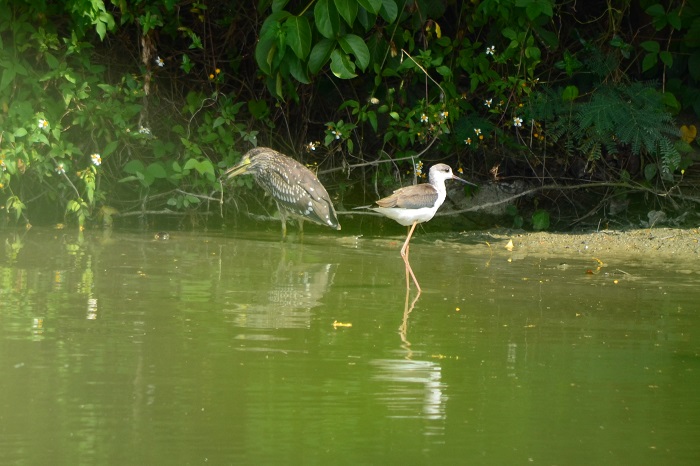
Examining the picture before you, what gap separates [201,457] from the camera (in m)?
4.01

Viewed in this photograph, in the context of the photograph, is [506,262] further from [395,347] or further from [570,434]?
[570,434]

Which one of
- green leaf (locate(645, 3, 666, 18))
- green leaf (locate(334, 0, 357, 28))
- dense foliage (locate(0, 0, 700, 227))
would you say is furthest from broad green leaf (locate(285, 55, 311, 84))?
A: green leaf (locate(645, 3, 666, 18))

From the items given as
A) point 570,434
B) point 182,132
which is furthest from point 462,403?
point 182,132

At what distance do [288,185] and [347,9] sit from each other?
Answer: 1.77 metres

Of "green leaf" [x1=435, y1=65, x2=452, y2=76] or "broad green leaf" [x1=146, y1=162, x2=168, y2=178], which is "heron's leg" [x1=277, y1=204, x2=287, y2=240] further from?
"green leaf" [x1=435, y1=65, x2=452, y2=76]

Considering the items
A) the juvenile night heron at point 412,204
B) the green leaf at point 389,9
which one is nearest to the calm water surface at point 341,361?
the juvenile night heron at point 412,204

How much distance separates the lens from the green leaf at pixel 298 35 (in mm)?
8406

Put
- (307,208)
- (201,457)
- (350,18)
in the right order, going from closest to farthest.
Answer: (201,457), (350,18), (307,208)

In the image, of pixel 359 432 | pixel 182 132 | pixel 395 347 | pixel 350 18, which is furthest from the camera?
pixel 182 132

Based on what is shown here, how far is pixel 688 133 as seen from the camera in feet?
33.7

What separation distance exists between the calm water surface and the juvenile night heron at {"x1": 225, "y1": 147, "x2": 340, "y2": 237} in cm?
108

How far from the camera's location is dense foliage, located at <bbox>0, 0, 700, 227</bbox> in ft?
30.5

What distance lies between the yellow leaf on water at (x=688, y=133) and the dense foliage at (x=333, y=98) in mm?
12

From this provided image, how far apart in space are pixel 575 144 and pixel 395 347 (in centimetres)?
508
